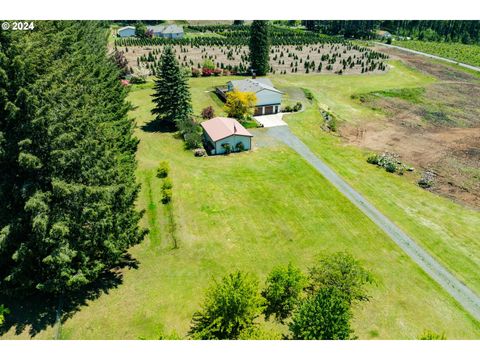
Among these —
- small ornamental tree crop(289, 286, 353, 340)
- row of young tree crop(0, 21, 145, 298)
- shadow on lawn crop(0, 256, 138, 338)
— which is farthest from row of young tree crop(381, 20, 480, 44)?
shadow on lawn crop(0, 256, 138, 338)

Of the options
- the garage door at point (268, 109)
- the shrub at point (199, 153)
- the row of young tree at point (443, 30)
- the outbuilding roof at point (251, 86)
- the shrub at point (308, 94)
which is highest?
the row of young tree at point (443, 30)

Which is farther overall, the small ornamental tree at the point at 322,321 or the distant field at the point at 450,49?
the distant field at the point at 450,49

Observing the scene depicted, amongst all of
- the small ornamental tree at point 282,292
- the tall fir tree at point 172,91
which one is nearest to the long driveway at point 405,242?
the small ornamental tree at point 282,292

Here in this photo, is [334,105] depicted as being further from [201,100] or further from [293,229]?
[293,229]

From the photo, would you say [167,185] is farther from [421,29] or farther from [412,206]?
[421,29]

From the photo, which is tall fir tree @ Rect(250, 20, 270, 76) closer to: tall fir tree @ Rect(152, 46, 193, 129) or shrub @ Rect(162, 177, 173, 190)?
tall fir tree @ Rect(152, 46, 193, 129)

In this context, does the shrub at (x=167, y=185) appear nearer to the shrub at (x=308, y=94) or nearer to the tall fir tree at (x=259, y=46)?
the shrub at (x=308, y=94)

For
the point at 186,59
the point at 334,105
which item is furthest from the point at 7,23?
the point at 186,59

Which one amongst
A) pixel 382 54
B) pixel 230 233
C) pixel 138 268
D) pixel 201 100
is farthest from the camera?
pixel 382 54
